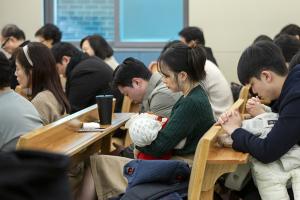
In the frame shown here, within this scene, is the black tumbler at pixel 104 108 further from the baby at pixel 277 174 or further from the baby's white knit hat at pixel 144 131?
the baby at pixel 277 174

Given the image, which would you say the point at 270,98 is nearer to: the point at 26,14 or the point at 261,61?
the point at 261,61

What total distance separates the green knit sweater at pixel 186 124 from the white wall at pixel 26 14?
4.64m

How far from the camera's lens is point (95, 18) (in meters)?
6.92

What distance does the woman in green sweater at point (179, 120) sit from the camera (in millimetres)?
2400

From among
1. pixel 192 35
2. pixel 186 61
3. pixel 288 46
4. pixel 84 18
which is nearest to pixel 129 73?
pixel 186 61

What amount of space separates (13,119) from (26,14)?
176 inches

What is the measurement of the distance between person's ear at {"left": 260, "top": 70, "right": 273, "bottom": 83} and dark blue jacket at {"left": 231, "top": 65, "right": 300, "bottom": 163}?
0.33ft

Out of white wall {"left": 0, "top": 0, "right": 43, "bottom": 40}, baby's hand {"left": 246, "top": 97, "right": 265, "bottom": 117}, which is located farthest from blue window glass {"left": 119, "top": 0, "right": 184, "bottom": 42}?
baby's hand {"left": 246, "top": 97, "right": 265, "bottom": 117}

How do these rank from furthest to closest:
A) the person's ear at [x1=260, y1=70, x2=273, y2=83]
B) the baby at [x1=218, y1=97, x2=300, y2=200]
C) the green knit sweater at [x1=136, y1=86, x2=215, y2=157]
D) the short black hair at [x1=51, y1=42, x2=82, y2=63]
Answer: the short black hair at [x1=51, y1=42, x2=82, y2=63]
the green knit sweater at [x1=136, y1=86, x2=215, y2=157]
the person's ear at [x1=260, y1=70, x2=273, y2=83]
the baby at [x1=218, y1=97, x2=300, y2=200]

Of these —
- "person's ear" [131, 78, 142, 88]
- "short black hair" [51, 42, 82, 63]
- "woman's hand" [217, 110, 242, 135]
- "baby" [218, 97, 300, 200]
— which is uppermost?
"short black hair" [51, 42, 82, 63]

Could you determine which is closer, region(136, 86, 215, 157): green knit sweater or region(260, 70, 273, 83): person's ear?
region(260, 70, 273, 83): person's ear

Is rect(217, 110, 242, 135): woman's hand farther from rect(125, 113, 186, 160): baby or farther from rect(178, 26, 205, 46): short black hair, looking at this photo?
rect(178, 26, 205, 46): short black hair

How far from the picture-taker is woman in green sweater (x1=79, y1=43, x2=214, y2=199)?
7.88 feet

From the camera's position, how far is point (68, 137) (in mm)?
2578
